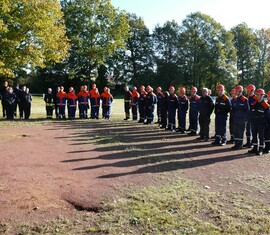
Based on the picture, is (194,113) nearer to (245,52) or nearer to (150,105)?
(150,105)

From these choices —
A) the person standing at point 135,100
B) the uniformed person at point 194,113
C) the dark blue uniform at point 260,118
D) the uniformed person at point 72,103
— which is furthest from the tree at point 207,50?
the dark blue uniform at point 260,118

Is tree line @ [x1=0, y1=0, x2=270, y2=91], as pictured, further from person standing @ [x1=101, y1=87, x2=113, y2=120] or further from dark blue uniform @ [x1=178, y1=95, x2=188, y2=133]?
dark blue uniform @ [x1=178, y1=95, x2=188, y2=133]

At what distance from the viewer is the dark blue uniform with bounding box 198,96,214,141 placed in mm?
13469

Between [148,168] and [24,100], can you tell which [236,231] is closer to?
[148,168]

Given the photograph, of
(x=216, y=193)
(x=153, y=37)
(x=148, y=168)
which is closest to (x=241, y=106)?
(x=148, y=168)

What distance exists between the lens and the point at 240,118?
477 inches

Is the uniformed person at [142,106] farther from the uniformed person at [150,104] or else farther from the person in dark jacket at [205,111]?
the person in dark jacket at [205,111]

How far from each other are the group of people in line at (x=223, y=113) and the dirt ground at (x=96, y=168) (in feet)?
1.97

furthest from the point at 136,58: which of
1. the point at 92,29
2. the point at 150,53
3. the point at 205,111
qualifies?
the point at 205,111

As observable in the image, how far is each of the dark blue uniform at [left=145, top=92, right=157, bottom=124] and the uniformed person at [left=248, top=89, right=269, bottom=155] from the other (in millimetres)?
7560

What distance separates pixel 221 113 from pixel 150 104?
607cm

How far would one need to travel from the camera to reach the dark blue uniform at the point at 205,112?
44.2 feet

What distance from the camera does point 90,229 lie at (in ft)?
17.4

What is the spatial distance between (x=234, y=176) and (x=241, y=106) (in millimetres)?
4206
